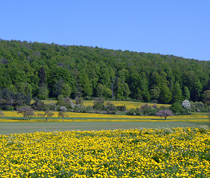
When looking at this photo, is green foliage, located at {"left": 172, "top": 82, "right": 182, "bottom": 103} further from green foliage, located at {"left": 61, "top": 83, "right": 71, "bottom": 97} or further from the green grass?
the green grass

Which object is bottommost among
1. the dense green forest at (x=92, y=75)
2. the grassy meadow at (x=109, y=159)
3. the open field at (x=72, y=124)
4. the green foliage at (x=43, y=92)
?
the open field at (x=72, y=124)

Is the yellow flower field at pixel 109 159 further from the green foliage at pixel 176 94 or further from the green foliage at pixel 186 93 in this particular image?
the green foliage at pixel 186 93

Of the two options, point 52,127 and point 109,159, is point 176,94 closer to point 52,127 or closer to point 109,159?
point 52,127

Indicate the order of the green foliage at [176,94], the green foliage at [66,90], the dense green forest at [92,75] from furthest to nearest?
the green foliage at [176,94]
the dense green forest at [92,75]
the green foliage at [66,90]

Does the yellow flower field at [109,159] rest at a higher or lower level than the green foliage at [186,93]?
lower

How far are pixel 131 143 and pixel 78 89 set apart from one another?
117 metres

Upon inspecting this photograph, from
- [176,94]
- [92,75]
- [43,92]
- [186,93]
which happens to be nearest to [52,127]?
[43,92]

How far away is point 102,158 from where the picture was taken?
12.3 metres

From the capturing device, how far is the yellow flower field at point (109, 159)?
10773 mm

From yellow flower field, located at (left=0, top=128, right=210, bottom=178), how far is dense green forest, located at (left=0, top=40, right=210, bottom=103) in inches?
3959

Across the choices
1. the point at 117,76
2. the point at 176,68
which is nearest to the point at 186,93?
the point at 176,68

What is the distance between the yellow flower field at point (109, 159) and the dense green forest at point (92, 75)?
100552mm

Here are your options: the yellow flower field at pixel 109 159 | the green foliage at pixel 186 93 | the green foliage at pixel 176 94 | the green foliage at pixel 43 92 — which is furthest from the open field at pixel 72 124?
the green foliage at pixel 186 93

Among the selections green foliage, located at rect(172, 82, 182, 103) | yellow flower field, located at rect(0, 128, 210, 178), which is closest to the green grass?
yellow flower field, located at rect(0, 128, 210, 178)
